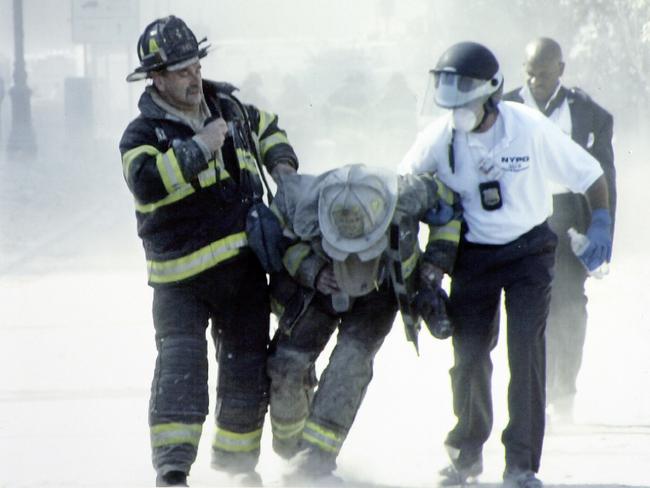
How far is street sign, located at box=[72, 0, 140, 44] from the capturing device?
1601 inches

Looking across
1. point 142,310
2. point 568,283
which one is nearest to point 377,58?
point 142,310

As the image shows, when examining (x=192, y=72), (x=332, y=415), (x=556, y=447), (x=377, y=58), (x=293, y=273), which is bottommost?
(x=377, y=58)

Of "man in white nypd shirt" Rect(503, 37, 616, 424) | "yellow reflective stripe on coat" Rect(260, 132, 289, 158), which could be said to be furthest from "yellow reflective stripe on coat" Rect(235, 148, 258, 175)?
"man in white nypd shirt" Rect(503, 37, 616, 424)

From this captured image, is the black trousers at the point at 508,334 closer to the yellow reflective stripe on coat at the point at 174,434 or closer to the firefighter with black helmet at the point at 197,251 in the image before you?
the firefighter with black helmet at the point at 197,251

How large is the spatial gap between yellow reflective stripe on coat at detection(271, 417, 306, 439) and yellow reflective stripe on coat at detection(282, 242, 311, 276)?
0.65 metres

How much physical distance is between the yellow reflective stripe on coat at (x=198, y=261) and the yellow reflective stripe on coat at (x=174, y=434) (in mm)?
556

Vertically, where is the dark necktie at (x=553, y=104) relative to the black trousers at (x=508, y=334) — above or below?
above

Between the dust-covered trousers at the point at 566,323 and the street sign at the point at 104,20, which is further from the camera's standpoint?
the street sign at the point at 104,20

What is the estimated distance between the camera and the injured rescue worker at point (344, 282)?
673 cm

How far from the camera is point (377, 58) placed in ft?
198

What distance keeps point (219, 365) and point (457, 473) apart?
3.44 ft

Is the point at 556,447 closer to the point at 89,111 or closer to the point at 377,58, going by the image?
the point at 89,111

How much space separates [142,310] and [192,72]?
6261 millimetres

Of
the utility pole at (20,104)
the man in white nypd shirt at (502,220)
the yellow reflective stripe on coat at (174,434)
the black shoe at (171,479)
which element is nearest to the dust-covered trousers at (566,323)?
the man in white nypd shirt at (502,220)
